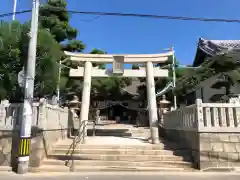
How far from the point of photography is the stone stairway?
6.45 m

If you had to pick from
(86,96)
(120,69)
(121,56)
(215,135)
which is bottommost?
(215,135)

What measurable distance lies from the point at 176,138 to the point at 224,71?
5.07m

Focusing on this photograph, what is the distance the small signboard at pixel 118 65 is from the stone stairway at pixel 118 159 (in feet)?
12.2

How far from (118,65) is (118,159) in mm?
4632

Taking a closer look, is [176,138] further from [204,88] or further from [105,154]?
[204,88]

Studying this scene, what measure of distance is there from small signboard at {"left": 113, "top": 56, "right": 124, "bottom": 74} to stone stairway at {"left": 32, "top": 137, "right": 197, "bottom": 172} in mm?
3731

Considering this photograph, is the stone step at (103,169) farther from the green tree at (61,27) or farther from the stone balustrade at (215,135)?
the green tree at (61,27)

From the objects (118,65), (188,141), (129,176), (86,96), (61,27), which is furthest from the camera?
(61,27)

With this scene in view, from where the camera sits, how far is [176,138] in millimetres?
9211

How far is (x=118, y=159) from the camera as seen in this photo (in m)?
7.05

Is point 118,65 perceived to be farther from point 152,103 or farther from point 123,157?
point 123,157

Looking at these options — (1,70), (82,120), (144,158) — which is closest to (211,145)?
(144,158)

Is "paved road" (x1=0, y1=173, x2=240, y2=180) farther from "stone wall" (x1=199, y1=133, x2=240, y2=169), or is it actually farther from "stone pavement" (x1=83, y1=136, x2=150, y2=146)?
"stone pavement" (x1=83, y1=136, x2=150, y2=146)

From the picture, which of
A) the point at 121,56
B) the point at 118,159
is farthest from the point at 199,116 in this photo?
the point at 121,56
